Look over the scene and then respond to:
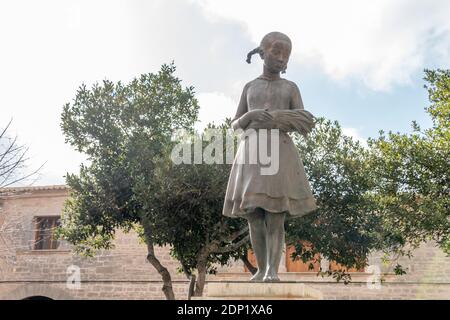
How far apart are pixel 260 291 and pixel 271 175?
1106 mm

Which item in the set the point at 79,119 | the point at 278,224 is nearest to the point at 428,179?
the point at 79,119

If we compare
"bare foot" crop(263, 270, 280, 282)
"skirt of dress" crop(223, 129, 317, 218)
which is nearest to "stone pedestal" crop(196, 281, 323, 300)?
"bare foot" crop(263, 270, 280, 282)

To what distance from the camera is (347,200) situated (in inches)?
551

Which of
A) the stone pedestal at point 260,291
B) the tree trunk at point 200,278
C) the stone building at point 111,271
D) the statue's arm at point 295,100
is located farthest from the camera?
the stone building at point 111,271

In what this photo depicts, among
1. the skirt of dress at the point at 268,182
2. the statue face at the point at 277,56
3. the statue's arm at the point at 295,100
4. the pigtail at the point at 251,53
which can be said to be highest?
the pigtail at the point at 251,53

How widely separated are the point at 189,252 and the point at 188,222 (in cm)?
105

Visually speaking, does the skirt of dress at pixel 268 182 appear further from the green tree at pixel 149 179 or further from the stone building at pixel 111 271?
the stone building at pixel 111 271

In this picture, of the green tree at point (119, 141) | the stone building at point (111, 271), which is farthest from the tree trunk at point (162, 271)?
the stone building at point (111, 271)

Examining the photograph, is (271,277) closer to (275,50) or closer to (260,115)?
(260,115)

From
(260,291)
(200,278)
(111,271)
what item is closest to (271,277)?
(260,291)

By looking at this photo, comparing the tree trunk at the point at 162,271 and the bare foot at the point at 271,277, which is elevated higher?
the bare foot at the point at 271,277

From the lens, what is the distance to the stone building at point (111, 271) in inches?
756

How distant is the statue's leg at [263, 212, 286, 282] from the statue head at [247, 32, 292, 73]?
1456mm

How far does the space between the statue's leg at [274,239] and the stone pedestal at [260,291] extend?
37cm
